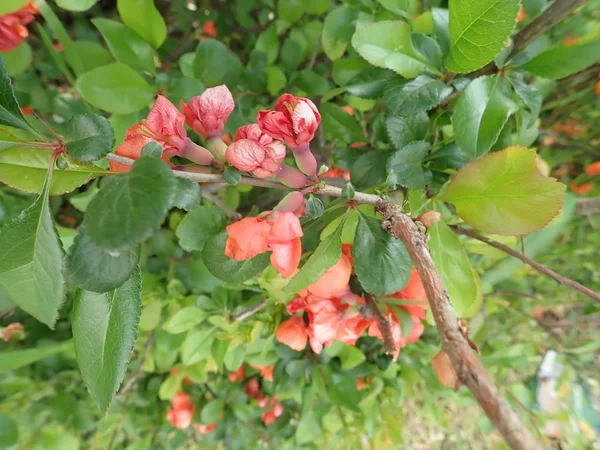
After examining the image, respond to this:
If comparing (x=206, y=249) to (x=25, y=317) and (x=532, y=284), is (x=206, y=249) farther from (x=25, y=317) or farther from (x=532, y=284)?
(x=532, y=284)

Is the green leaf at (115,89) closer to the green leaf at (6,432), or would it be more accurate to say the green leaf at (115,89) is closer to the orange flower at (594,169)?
the green leaf at (6,432)

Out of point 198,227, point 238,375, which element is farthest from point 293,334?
point 238,375

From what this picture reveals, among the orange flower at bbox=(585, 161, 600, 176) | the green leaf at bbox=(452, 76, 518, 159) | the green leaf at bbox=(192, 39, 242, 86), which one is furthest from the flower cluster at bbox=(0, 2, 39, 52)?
the orange flower at bbox=(585, 161, 600, 176)

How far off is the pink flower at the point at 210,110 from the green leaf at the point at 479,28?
21cm

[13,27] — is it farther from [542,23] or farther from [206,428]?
[206,428]

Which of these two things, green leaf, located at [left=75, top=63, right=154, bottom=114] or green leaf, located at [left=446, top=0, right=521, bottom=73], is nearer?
green leaf, located at [left=446, top=0, right=521, bottom=73]

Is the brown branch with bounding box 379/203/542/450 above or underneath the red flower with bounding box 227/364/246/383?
above

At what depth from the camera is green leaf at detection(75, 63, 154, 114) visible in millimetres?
526

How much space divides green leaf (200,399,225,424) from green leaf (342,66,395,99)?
2.71ft

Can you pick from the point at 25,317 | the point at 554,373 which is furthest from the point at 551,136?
the point at 25,317

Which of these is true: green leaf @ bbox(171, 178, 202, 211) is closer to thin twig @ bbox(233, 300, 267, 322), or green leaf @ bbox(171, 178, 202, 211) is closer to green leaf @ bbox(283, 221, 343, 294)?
green leaf @ bbox(283, 221, 343, 294)

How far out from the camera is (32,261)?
0.31 metres

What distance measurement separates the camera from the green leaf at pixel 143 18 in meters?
0.55

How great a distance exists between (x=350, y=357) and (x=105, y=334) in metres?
0.48
